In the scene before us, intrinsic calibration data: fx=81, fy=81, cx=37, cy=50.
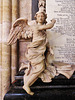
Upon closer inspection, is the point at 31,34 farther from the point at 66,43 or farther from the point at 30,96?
the point at 30,96

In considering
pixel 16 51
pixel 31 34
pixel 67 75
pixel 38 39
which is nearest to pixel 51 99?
pixel 67 75

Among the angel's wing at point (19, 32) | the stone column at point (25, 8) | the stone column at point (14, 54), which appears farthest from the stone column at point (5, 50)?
the angel's wing at point (19, 32)

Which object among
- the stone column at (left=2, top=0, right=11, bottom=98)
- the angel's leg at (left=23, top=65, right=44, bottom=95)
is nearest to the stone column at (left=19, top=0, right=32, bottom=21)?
the stone column at (left=2, top=0, right=11, bottom=98)

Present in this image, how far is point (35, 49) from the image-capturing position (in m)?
1.43

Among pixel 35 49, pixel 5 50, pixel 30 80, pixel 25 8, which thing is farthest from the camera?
pixel 25 8

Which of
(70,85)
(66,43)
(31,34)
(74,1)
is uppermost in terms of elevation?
(74,1)

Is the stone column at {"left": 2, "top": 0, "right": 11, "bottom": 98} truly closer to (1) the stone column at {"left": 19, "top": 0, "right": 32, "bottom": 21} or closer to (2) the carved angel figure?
(1) the stone column at {"left": 19, "top": 0, "right": 32, "bottom": 21}

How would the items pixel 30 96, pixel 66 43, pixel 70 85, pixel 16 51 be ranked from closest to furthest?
pixel 30 96, pixel 70 85, pixel 66 43, pixel 16 51

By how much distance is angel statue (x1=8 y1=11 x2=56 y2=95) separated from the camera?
133 cm

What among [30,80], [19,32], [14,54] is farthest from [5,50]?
[30,80]

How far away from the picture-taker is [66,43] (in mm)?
1847

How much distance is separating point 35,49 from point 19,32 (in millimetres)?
448

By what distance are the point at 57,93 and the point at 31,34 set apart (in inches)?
42.4

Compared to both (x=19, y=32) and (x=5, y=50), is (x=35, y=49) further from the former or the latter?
(x=5, y=50)
